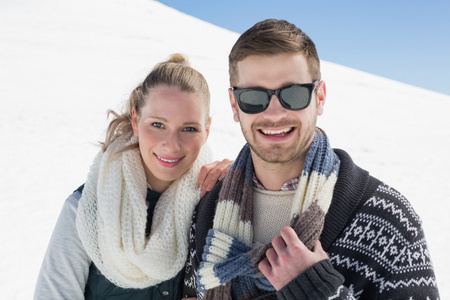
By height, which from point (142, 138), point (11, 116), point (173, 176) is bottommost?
point (11, 116)

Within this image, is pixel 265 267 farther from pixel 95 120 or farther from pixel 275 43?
pixel 95 120

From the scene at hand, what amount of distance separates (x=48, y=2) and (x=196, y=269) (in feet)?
106

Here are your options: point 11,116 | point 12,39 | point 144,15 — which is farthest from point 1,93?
point 144,15

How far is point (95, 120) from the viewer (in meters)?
9.54

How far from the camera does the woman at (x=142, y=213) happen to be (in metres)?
2.27

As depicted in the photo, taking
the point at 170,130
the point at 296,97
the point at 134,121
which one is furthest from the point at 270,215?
the point at 134,121

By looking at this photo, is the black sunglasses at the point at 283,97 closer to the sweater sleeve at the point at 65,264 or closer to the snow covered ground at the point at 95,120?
the sweater sleeve at the point at 65,264

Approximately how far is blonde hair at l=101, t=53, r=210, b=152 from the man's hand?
1155mm

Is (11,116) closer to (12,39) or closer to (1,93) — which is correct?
(1,93)

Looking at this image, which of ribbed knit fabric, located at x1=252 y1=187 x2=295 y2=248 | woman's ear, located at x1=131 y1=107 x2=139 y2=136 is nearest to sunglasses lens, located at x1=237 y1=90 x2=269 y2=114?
ribbed knit fabric, located at x1=252 y1=187 x2=295 y2=248

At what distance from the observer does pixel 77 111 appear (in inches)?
399

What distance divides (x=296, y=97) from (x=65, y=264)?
160 centimetres

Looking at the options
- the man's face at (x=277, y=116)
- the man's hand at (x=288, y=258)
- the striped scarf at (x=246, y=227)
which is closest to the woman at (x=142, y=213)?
the striped scarf at (x=246, y=227)

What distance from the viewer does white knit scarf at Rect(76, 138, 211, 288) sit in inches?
89.2
